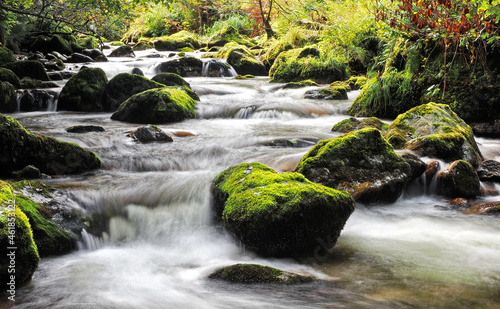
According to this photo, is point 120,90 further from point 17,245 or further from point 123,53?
point 123,53

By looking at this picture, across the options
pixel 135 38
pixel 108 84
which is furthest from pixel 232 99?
pixel 135 38

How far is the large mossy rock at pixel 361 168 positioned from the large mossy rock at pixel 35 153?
3.07 meters

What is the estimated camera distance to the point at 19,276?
2.67 meters

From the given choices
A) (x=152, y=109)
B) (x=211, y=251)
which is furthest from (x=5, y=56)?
(x=211, y=251)

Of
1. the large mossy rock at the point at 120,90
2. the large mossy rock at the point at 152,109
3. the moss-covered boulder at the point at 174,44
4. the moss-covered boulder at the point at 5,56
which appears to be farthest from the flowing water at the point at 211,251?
the moss-covered boulder at the point at 174,44

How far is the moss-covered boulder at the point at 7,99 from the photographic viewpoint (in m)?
9.85

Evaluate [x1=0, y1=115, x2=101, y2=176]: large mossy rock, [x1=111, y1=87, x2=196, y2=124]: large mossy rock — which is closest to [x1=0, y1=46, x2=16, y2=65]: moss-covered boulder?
[x1=111, y1=87, x2=196, y2=124]: large mossy rock

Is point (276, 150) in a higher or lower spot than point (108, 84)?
lower

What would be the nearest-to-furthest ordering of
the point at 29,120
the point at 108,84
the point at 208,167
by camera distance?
the point at 208,167, the point at 29,120, the point at 108,84

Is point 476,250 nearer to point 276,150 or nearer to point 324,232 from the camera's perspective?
point 324,232

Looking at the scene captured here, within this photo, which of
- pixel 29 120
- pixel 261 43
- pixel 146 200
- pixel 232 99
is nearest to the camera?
pixel 146 200

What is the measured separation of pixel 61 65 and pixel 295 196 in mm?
15572

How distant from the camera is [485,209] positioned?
4.47m

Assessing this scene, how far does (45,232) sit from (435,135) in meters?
5.32
